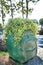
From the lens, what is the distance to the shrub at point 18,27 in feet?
17.8

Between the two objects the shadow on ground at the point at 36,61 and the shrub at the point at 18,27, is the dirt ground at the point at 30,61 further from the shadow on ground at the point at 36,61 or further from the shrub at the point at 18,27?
Result: the shrub at the point at 18,27

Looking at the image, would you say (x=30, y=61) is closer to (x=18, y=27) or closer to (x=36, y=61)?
(x=36, y=61)

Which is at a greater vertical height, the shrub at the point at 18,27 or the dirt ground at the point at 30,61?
the shrub at the point at 18,27

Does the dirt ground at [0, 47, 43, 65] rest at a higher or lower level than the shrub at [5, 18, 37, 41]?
lower

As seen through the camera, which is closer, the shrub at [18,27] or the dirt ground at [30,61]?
the shrub at [18,27]

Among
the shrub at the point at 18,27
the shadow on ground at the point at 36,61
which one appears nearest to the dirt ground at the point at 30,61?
the shadow on ground at the point at 36,61

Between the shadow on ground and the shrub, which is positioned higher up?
the shrub

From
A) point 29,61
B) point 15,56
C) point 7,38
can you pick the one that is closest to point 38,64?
point 29,61

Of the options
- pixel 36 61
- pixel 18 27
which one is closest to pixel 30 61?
pixel 36 61

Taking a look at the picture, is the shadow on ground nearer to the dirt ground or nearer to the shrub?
the dirt ground

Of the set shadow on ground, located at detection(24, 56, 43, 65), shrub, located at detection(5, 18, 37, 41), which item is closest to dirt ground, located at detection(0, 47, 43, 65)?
shadow on ground, located at detection(24, 56, 43, 65)

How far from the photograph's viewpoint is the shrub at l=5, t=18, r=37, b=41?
544 cm

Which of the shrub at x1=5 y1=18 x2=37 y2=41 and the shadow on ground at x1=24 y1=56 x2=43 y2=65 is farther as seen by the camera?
the shadow on ground at x1=24 y1=56 x2=43 y2=65

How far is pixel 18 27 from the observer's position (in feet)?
18.2
